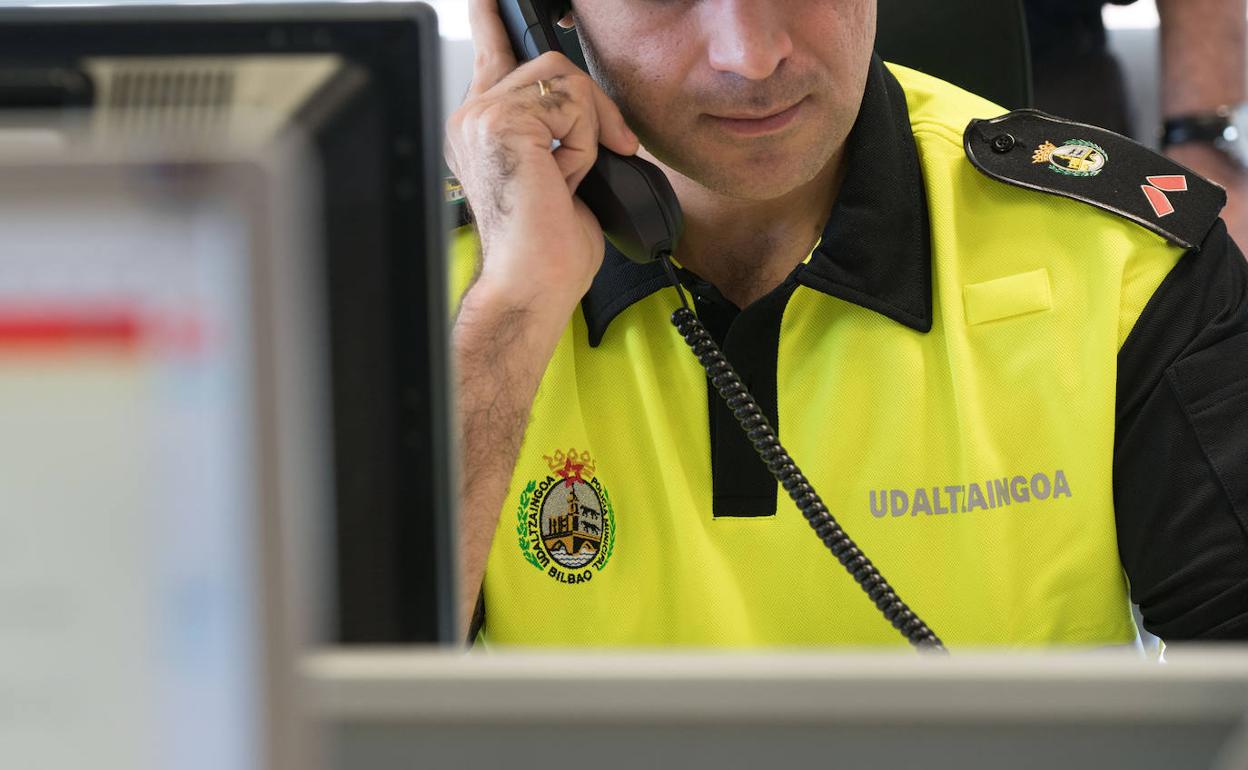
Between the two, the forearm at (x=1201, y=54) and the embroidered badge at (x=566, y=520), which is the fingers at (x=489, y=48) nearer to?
the embroidered badge at (x=566, y=520)

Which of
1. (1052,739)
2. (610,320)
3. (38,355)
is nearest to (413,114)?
(38,355)

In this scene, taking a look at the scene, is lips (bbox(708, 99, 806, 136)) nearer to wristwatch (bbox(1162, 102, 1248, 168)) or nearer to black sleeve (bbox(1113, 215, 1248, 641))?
black sleeve (bbox(1113, 215, 1248, 641))

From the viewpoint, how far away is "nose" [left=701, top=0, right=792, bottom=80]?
1250mm

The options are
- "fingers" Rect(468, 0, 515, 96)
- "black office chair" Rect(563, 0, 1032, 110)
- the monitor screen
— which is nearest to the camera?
the monitor screen

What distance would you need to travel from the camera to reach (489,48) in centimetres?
141

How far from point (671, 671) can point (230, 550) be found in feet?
0.46

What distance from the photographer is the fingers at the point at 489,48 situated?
1.39 m

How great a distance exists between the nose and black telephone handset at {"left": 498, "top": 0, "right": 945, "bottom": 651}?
0.41ft

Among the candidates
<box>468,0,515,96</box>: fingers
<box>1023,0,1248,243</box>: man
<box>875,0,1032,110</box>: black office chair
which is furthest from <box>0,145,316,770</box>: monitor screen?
<box>1023,0,1248,243</box>: man

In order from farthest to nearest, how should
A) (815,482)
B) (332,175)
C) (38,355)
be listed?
(815,482)
(332,175)
(38,355)

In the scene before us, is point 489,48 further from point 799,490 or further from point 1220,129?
point 1220,129

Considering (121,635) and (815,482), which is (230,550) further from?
(815,482)

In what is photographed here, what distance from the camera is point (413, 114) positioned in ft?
1.79

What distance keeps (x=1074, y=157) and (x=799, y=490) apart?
1.47 ft
